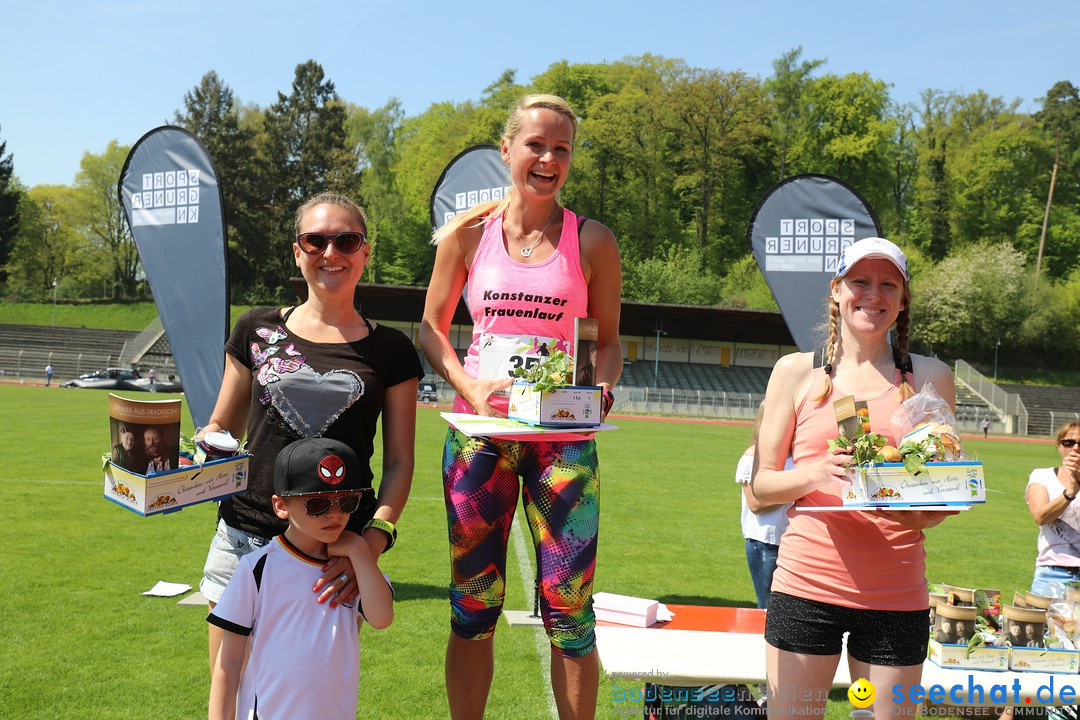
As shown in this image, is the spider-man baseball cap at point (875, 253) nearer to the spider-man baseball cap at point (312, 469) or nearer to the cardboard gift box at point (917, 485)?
the cardboard gift box at point (917, 485)

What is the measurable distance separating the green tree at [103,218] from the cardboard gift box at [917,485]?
79927mm

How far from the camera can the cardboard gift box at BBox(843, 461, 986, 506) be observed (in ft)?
8.29

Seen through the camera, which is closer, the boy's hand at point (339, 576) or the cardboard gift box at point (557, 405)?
the boy's hand at point (339, 576)

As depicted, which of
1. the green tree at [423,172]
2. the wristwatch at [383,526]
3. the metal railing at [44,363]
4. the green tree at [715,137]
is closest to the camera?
the wristwatch at [383,526]

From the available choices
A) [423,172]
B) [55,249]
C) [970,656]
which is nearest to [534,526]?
[970,656]

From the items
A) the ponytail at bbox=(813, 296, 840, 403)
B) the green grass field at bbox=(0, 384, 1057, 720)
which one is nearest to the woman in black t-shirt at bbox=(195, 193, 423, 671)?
the ponytail at bbox=(813, 296, 840, 403)

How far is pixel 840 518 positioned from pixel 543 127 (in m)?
1.69

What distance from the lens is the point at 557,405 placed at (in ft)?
9.20

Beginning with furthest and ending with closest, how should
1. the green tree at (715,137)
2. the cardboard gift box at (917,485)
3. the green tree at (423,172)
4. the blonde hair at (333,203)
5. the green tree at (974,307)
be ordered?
the green tree at (423,172) < the green tree at (715,137) < the green tree at (974,307) < the blonde hair at (333,203) < the cardboard gift box at (917,485)

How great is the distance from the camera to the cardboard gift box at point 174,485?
270cm

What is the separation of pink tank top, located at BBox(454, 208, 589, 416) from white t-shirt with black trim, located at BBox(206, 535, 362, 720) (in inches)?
33.9

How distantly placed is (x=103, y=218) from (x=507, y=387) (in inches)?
3228

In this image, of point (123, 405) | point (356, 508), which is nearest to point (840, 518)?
point (356, 508)

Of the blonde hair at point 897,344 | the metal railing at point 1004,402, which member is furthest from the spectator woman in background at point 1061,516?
the metal railing at point 1004,402
